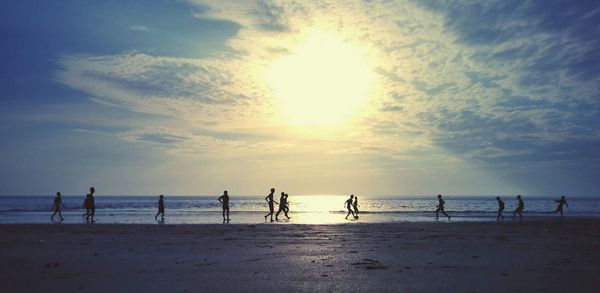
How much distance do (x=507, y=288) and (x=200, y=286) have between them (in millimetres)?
5182

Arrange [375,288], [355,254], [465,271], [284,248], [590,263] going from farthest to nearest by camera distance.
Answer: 1. [284,248]
2. [355,254]
3. [590,263]
4. [465,271]
5. [375,288]

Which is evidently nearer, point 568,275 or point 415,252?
point 568,275

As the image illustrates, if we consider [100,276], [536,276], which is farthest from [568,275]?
[100,276]

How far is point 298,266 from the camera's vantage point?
1020 centimetres

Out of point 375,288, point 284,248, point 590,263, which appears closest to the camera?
point 375,288

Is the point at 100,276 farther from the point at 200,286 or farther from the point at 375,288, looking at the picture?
the point at 375,288

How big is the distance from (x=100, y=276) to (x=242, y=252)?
4713 mm

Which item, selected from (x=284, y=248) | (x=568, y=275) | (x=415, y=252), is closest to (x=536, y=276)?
(x=568, y=275)

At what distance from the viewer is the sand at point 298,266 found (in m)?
7.94

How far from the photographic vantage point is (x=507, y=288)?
25.5ft

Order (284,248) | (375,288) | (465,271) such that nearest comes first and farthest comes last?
(375,288) < (465,271) < (284,248)

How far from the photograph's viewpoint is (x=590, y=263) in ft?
35.6

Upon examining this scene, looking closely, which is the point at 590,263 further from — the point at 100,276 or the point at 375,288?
the point at 100,276

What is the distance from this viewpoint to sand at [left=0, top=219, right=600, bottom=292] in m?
7.94
